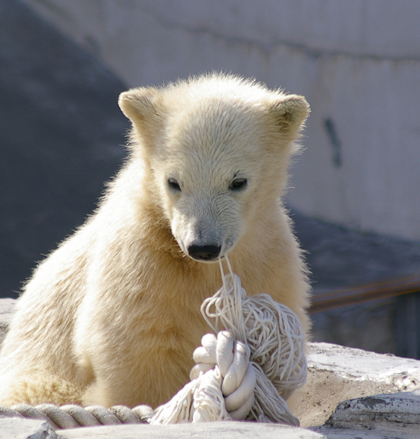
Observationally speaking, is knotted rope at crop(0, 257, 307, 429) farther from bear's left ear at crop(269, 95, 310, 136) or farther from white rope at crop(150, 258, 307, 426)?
bear's left ear at crop(269, 95, 310, 136)

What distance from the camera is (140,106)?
278cm

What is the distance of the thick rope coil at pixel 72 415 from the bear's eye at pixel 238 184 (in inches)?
35.9

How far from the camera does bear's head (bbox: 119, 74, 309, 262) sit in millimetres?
2373

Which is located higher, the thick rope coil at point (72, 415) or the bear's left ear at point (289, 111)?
the bear's left ear at point (289, 111)

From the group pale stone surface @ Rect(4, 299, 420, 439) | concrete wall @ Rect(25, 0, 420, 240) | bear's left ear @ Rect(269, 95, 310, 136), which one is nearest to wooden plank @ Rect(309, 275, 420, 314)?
concrete wall @ Rect(25, 0, 420, 240)

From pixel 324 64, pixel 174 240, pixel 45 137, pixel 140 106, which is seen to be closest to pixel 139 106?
pixel 140 106

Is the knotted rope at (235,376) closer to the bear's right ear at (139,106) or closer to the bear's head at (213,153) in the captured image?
the bear's head at (213,153)

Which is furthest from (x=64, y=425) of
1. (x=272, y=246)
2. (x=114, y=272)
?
(x=272, y=246)

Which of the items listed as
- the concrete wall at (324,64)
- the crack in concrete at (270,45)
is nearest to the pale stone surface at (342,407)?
the concrete wall at (324,64)

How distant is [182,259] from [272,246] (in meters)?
0.45

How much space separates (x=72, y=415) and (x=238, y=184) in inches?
41.6

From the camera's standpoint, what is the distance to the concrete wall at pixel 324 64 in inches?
209

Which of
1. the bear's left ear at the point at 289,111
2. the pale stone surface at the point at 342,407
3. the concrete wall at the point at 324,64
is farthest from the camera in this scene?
the concrete wall at the point at 324,64

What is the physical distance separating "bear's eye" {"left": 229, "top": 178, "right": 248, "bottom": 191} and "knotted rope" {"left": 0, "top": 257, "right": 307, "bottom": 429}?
0.37 metres
